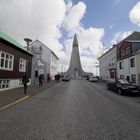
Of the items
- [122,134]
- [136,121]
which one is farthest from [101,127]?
[136,121]

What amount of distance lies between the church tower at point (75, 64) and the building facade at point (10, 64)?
8614 cm

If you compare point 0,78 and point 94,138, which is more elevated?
point 0,78

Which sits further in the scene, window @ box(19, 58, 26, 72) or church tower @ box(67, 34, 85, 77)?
church tower @ box(67, 34, 85, 77)

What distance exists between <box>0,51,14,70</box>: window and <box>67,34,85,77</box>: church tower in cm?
8845

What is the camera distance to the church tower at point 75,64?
10444 centimetres

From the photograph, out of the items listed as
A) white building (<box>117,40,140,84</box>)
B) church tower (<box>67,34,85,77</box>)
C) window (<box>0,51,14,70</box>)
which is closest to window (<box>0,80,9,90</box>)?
window (<box>0,51,14,70</box>)

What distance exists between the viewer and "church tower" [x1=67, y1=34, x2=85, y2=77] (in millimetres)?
104438

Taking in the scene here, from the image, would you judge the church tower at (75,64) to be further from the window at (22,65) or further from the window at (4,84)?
the window at (4,84)

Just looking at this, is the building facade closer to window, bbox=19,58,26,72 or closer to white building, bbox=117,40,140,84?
window, bbox=19,58,26,72

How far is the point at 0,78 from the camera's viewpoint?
1323cm

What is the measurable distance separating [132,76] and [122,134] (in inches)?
927

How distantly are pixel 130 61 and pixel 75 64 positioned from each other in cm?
7897

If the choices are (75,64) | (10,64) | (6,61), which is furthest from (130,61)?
(75,64)

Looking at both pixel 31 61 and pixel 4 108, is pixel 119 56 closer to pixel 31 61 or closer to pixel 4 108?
pixel 31 61
